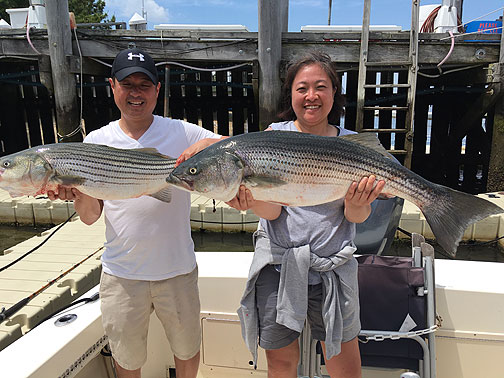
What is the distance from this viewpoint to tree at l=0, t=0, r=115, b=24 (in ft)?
88.6

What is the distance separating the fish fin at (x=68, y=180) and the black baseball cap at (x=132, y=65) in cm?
61

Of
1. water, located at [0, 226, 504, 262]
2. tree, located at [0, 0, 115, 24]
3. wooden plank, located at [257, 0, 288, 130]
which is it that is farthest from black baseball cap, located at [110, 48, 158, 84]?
tree, located at [0, 0, 115, 24]

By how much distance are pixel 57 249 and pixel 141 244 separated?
11.9 ft

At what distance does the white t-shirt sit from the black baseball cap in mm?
295

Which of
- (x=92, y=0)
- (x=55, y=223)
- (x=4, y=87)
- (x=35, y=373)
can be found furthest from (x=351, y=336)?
(x=92, y=0)

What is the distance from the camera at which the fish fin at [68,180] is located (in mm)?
2090

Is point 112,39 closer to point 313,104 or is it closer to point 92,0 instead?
point 313,104

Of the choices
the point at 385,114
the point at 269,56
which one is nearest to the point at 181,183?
the point at 269,56

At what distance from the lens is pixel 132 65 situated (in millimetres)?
2234

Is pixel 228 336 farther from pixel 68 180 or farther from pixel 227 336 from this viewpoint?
pixel 68 180

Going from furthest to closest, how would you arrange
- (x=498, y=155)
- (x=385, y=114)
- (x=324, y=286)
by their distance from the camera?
(x=385, y=114)
(x=498, y=155)
(x=324, y=286)

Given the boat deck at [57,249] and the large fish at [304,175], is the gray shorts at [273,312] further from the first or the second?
the boat deck at [57,249]

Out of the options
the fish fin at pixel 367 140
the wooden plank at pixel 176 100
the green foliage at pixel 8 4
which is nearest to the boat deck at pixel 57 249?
the fish fin at pixel 367 140

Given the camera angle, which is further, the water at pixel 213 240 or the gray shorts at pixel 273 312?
the water at pixel 213 240
